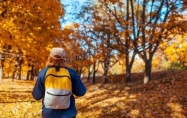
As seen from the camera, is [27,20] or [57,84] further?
[27,20]

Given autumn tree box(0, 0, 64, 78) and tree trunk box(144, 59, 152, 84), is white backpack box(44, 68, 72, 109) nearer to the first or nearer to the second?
autumn tree box(0, 0, 64, 78)

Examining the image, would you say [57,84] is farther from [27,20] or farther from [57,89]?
[27,20]

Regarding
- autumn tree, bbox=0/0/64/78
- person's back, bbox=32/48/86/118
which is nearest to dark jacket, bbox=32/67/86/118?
person's back, bbox=32/48/86/118

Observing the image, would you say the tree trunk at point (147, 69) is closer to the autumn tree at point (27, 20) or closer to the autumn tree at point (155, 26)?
the autumn tree at point (155, 26)

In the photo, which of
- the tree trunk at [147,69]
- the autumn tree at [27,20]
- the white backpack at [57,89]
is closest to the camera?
the white backpack at [57,89]

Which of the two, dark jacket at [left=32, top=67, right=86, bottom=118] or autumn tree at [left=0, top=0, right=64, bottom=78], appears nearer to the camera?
dark jacket at [left=32, top=67, right=86, bottom=118]

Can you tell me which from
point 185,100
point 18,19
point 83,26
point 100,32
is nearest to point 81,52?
point 83,26

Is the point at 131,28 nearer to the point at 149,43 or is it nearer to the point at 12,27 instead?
the point at 149,43

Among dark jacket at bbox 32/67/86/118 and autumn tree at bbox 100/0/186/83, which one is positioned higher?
autumn tree at bbox 100/0/186/83

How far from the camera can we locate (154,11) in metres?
15.1

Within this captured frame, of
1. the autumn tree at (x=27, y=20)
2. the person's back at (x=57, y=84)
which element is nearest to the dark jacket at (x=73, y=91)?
the person's back at (x=57, y=84)

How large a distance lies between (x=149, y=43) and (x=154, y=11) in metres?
2.55

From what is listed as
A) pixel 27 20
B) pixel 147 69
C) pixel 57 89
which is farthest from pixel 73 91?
pixel 147 69

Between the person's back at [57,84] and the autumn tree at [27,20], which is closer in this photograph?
the person's back at [57,84]
